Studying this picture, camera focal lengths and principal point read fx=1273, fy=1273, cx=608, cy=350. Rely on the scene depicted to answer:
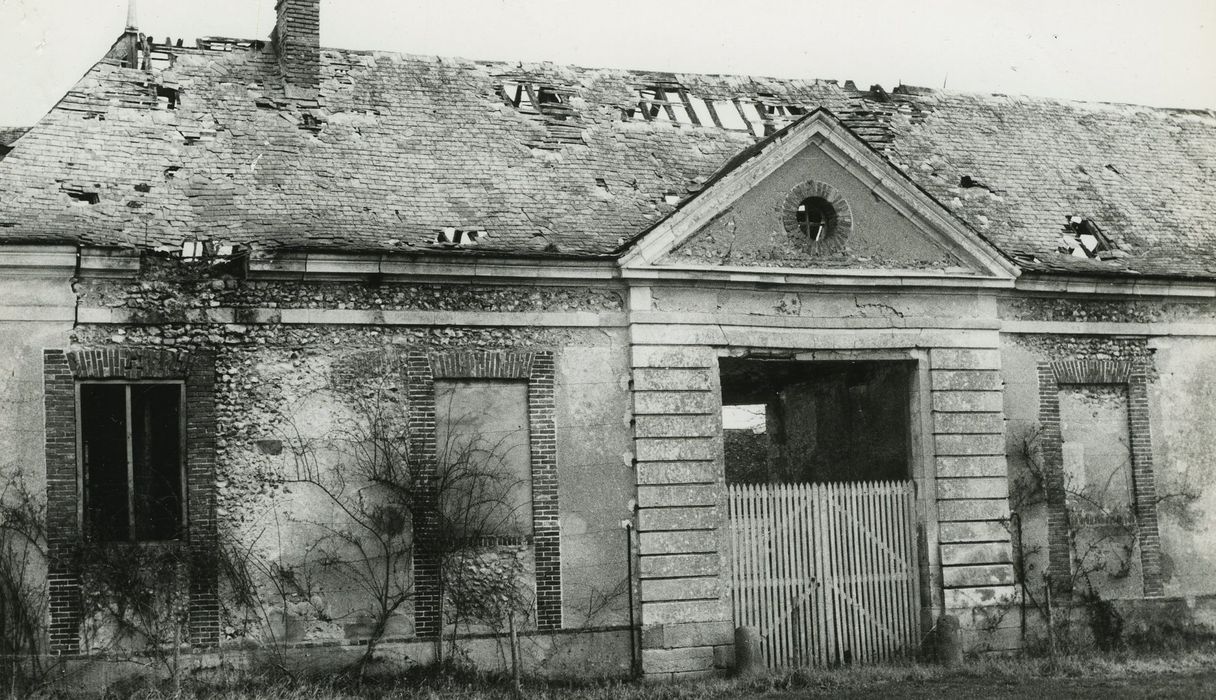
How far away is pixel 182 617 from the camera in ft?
40.5

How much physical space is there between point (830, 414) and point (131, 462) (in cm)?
899

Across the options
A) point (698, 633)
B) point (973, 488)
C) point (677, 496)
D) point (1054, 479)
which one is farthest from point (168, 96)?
point (1054, 479)

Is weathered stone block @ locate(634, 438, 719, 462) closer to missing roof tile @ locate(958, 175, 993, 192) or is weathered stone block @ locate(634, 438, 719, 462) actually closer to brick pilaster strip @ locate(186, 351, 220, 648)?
brick pilaster strip @ locate(186, 351, 220, 648)

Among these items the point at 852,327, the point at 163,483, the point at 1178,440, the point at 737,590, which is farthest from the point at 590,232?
the point at 1178,440

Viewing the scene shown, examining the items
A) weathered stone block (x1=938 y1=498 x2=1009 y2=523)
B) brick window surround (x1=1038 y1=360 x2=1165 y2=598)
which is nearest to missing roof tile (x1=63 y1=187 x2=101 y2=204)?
weathered stone block (x1=938 y1=498 x2=1009 y2=523)

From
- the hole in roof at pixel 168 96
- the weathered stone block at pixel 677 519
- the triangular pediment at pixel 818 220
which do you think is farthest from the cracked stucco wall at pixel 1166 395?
the hole in roof at pixel 168 96

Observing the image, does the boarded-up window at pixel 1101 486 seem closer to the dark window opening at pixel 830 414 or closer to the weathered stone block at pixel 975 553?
the weathered stone block at pixel 975 553

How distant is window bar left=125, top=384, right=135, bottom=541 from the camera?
1245 cm

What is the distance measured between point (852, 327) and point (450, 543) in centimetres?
528

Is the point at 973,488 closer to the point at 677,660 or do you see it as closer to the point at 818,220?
the point at 818,220

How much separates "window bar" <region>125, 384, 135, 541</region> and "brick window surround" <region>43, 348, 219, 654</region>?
397mm

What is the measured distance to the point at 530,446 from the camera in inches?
538

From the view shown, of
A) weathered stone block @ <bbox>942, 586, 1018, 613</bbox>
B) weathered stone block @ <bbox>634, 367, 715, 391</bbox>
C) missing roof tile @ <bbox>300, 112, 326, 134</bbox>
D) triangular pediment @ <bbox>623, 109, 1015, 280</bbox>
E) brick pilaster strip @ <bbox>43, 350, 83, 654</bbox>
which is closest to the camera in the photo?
brick pilaster strip @ <bbox>43, 350, 83, 654</bbox>

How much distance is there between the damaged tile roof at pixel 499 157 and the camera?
44.4ft
